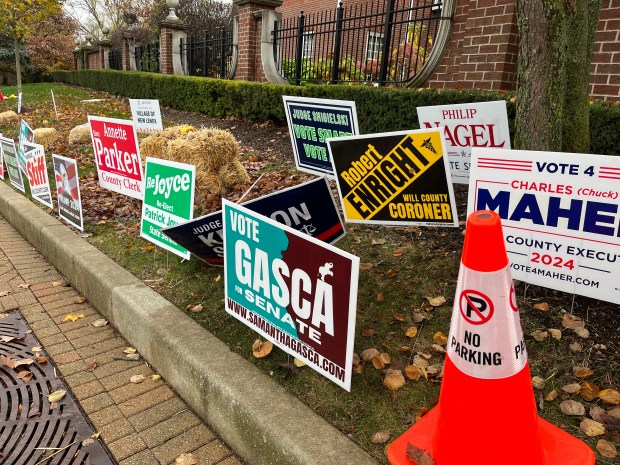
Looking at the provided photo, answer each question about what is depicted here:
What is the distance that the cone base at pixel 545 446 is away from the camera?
1736 millimetres

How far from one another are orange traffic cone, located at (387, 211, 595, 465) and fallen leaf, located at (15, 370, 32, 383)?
278 cm

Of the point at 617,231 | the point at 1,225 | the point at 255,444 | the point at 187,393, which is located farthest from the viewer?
the point at 1,225

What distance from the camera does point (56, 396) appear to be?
296 cm

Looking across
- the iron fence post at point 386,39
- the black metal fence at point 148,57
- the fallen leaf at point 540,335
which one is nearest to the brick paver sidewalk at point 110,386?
the fallen leaf at point 540,335

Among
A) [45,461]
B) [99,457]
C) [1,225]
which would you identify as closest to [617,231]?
[99,457]

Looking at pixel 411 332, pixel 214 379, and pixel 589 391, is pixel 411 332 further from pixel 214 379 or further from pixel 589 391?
pixel 214 379

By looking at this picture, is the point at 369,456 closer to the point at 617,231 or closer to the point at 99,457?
the point at 99,457

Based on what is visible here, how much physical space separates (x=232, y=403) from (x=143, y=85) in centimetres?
1808

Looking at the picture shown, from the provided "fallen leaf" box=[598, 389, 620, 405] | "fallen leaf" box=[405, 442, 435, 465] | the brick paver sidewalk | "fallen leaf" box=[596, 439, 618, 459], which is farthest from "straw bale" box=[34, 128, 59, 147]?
"fallen leaf" box=[596, 439, 618, 459]

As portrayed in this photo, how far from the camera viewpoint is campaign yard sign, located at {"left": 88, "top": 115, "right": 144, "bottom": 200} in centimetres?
509

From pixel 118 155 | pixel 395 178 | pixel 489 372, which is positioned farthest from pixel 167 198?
pixel 489 372

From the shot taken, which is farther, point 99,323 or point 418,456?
point 99,323

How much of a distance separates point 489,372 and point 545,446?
0.45 meters

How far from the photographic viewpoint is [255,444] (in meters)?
2.29
